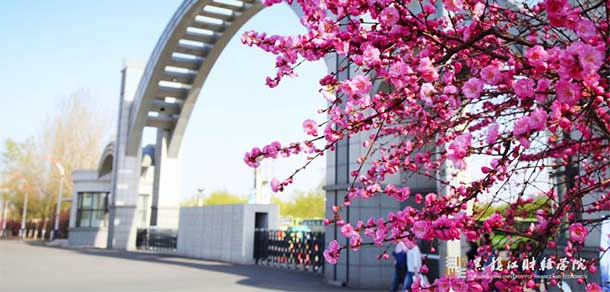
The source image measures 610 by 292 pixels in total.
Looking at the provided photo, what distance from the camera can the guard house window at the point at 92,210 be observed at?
1170 inches

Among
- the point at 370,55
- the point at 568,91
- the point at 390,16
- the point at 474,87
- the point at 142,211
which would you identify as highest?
the point at 390,16

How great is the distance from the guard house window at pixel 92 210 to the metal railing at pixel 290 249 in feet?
55.6

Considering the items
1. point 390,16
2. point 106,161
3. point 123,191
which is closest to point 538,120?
point 390,16

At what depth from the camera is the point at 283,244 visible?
15148 millimetres

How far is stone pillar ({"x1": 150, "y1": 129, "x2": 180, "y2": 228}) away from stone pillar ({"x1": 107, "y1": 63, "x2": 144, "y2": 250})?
1068 millimetres

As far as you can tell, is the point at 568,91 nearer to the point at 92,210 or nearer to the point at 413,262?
the point at 413,262

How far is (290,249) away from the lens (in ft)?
49.0

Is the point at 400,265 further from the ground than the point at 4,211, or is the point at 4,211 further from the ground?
the point at 4,211

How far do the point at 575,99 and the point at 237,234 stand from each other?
51.7 ft

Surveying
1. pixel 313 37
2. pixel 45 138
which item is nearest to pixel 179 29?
pixel 313 37

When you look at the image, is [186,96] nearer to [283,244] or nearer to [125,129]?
[125,129]

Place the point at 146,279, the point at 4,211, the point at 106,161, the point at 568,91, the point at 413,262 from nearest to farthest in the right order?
the point at 568,91 → the point at 413,262 → the point at 146,279 → the point at 106,161 → the point at 4,211

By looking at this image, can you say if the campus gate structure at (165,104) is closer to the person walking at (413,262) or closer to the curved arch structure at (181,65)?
the curved arch structure at (181,65)

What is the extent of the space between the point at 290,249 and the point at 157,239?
38.9 feet
